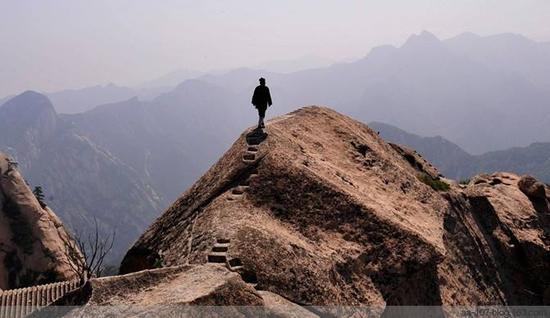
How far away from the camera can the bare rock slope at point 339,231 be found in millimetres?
22312

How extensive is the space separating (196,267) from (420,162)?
31.6 metres

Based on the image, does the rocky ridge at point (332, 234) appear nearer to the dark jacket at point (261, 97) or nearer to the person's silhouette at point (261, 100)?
the person's silhouette at point (261, 100)

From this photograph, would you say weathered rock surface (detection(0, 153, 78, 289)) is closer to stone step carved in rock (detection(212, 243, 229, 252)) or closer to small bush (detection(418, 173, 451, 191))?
small bush (detection(418, 173, 451, 191))

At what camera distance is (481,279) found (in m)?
32.5

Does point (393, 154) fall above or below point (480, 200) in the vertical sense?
above

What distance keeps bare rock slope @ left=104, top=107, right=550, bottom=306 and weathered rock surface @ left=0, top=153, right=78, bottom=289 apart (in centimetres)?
3707

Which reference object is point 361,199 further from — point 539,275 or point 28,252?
point 28,252

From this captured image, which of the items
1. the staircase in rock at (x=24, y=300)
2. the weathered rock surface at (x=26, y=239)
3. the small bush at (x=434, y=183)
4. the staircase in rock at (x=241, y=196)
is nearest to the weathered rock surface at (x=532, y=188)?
the small bush at (x=434, y=183)

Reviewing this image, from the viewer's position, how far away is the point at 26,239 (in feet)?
209

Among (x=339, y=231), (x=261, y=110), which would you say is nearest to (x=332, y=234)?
(x=339, y=231)

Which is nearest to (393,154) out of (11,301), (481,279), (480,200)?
(480,200)

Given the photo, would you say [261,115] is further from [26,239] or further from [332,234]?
[26,239]

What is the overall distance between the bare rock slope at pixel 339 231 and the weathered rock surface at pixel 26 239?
37.1 m

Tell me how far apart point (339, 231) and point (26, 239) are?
51318 millimetres
